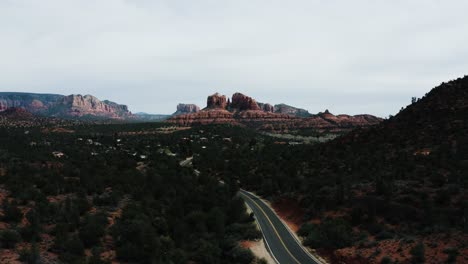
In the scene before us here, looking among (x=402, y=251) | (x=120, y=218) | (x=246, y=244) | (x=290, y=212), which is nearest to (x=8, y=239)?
(x=120, y=218)

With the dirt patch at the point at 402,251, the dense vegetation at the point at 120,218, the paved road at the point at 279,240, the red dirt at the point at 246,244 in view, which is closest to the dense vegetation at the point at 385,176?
the dirt patch at the point at 402,251

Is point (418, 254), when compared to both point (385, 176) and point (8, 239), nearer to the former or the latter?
point (385, 176)

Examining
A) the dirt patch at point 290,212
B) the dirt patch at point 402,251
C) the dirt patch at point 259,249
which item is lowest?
the dirt patch at point 259,249

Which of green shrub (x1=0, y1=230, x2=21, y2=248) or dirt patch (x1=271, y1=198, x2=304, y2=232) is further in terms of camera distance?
dirt patch (x1=271, y1=198, x2=304, y2=232)

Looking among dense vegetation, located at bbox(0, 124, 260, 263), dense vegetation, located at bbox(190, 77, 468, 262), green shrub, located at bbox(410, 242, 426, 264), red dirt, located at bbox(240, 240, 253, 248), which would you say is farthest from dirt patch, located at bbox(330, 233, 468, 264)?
dense vegetation, located at bbox(0, 124, 260, 263)

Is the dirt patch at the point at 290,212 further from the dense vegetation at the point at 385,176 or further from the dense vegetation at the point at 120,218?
the dense vegetation at the point at 120,218

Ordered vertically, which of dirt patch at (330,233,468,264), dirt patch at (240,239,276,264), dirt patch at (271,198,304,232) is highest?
dirt patch at (330,233,468,264)

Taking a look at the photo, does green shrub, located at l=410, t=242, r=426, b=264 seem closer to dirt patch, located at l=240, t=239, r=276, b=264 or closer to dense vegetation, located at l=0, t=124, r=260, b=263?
dirt patch, located at l=240, t=239, r=276, b=264
